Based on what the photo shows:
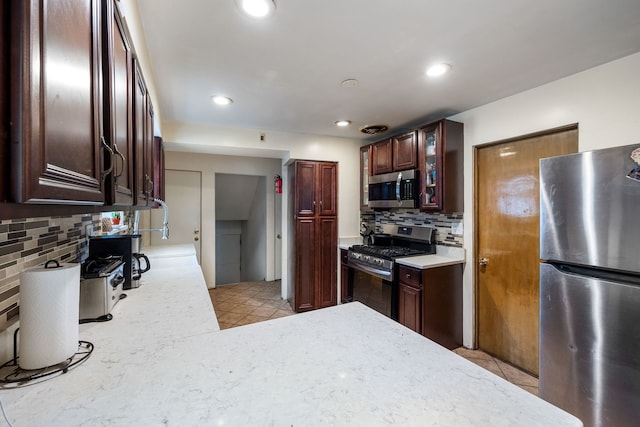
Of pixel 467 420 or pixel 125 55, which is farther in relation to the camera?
pixel 125 55

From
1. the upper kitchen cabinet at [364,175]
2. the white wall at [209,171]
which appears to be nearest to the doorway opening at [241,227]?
the white wall at [209,171]

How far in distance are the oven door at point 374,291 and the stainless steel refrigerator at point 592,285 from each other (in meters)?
1.25

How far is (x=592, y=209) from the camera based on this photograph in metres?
1.37

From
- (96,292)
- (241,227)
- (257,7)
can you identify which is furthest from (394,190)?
(241,227)

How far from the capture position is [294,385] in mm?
744

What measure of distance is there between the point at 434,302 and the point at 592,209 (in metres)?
1.45

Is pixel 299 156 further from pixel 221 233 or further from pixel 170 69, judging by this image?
pixel 221 233

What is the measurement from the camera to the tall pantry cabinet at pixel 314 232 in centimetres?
348

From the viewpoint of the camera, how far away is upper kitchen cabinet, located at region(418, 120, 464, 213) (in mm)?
2549

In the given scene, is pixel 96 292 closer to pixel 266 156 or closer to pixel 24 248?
pixel 24 248

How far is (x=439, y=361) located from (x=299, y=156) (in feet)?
9.65

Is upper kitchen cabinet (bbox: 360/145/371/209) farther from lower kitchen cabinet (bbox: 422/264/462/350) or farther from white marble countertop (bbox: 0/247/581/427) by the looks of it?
white marble countertop (bbox: 0/247/581/427)

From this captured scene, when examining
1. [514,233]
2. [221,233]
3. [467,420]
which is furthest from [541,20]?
[221,233]

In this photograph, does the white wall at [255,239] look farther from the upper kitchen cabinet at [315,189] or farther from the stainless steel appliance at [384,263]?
the stainless steel appliance at [384,263]
